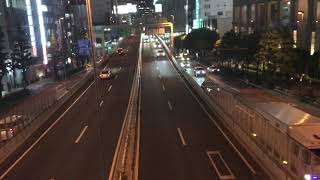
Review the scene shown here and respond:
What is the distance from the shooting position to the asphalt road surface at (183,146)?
1941cm

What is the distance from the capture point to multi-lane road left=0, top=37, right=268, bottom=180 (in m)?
19.6

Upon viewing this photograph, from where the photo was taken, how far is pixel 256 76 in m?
53.9

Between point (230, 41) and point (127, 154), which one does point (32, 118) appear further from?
point (230, 41)

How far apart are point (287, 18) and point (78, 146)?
53086mm

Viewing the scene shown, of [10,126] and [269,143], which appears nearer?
[269,143]

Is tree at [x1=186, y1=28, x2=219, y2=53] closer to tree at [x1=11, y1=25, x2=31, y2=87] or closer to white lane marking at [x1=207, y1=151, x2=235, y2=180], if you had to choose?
tree at [x1=11, y1=25, x2=31, y2=87]

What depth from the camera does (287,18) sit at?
222 feet

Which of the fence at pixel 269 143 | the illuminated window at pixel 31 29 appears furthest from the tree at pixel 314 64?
the illuminated window at pixel 31 29

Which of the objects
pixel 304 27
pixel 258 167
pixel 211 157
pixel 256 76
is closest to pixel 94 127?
pixel 211 157

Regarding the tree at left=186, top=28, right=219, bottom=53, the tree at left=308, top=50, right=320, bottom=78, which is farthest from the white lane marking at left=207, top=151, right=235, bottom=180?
the tree at left=186, top=28, right=219, bottom=53

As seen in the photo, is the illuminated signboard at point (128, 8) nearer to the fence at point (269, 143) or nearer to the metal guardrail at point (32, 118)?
the metal guardrail at point (32, 118)

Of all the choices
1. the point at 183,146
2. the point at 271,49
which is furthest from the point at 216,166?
the point at 271,49

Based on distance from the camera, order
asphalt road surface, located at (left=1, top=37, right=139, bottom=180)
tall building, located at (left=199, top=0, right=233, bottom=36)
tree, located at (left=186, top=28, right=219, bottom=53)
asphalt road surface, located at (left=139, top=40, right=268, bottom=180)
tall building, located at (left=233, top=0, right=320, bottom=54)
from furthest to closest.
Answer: tall building, located at (left=199, top=0, right=233, bottom=36)
tree, located at (left=186, top=28, right=219, bottom=53)
tall building, located at (left=233, top=0, right=320, bottom=54)
asphalt road surface, located at (left=1, top=37, right=139, bottom=180)
asphalt road surface, located at (left=139, top=40, right=268, bottom=180)

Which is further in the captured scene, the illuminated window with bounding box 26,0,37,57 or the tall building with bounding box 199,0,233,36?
the tall building with bounding box 199,0,233,36
